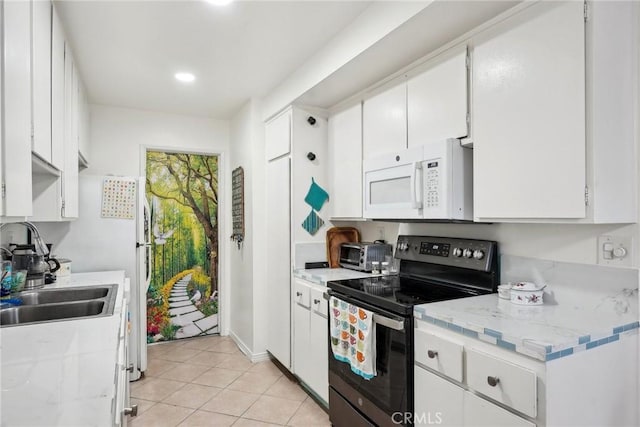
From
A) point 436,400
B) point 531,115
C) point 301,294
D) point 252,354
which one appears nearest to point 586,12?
point 531,115

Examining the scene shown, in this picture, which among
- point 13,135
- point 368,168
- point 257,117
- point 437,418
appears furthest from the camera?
point 257,117

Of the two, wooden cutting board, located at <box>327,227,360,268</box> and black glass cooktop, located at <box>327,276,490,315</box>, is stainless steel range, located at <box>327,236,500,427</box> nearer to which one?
black glass cooktop, located at <box>327,276,490,315</box>

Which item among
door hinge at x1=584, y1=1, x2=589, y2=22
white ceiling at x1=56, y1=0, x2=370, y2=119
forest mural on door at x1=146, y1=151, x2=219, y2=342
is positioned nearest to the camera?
door hinge at x1=584, y1=1, x2=589, y2=22

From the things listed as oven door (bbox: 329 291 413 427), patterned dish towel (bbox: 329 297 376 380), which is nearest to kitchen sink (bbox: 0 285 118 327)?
patterned dish towel (bbox: 329 297 376 380)

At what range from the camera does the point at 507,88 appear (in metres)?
1.62

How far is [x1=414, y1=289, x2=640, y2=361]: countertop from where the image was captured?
3.99ft

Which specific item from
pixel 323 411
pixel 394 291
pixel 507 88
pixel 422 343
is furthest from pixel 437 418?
pixel 507 88

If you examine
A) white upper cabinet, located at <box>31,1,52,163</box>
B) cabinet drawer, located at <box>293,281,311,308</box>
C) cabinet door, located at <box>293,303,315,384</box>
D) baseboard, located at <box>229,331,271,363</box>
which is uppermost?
white upper cabinet, located at <box>31,1,52,163</box>

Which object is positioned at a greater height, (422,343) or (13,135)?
(13,135)

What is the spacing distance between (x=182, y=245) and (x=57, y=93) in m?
2.47

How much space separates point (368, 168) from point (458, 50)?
86cm

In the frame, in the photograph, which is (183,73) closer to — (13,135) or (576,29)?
(13,135)

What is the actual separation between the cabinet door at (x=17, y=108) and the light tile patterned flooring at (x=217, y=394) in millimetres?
1852

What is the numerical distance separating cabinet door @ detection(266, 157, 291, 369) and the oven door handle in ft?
4.38
